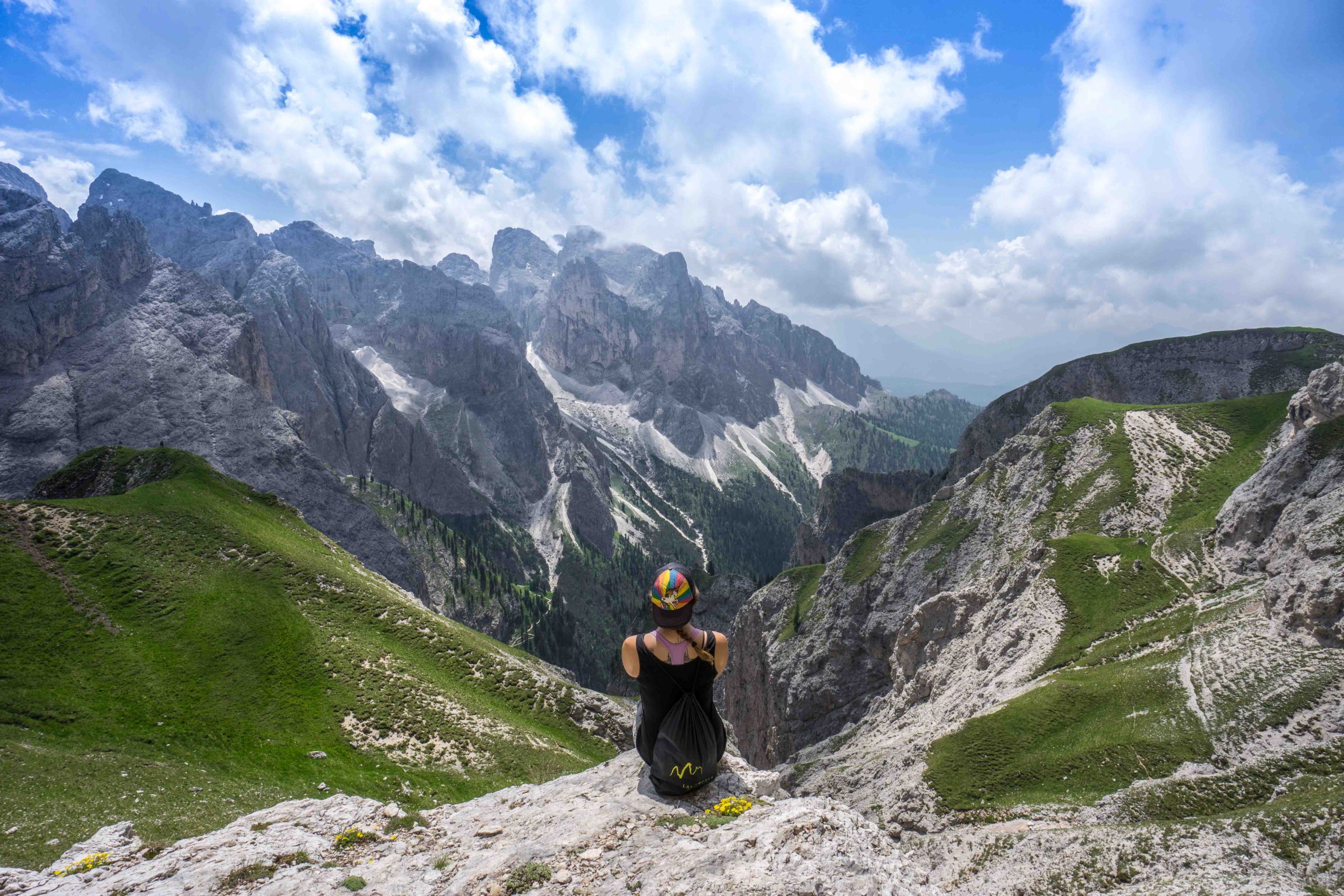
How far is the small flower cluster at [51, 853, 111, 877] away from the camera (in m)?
12.1

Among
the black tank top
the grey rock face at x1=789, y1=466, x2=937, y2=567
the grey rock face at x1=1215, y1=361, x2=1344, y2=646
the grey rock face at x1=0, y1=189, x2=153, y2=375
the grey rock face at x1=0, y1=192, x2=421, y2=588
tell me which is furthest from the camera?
the grey rock face at x1=789, y1=466, x2=937, y2=567

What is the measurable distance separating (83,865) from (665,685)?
Answer: 499 inches

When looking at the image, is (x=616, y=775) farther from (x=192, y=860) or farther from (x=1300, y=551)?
(x=1300, y=551)

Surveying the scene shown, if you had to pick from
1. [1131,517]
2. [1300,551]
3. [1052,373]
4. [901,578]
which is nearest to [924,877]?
[1300,551]

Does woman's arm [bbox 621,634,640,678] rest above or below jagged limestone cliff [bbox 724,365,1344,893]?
above

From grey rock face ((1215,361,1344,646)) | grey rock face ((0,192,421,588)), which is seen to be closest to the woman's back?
grey rock face ((1215,361,1344,646))

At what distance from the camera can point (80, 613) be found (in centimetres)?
3656

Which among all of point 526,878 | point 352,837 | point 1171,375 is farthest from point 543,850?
point 1171,375

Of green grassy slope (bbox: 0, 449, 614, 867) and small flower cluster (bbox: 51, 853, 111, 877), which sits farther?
green grassy slope (bbox: 0, 449, 614, 867)

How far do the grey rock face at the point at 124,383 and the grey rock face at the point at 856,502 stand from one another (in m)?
108

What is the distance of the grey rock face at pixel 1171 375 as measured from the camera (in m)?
105

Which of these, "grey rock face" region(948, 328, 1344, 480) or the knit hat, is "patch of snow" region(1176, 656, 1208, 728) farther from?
"grey rock face" region(948, 328, 1344, 480)

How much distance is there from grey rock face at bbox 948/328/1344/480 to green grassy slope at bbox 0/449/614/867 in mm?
105348

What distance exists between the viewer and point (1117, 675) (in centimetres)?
3228
